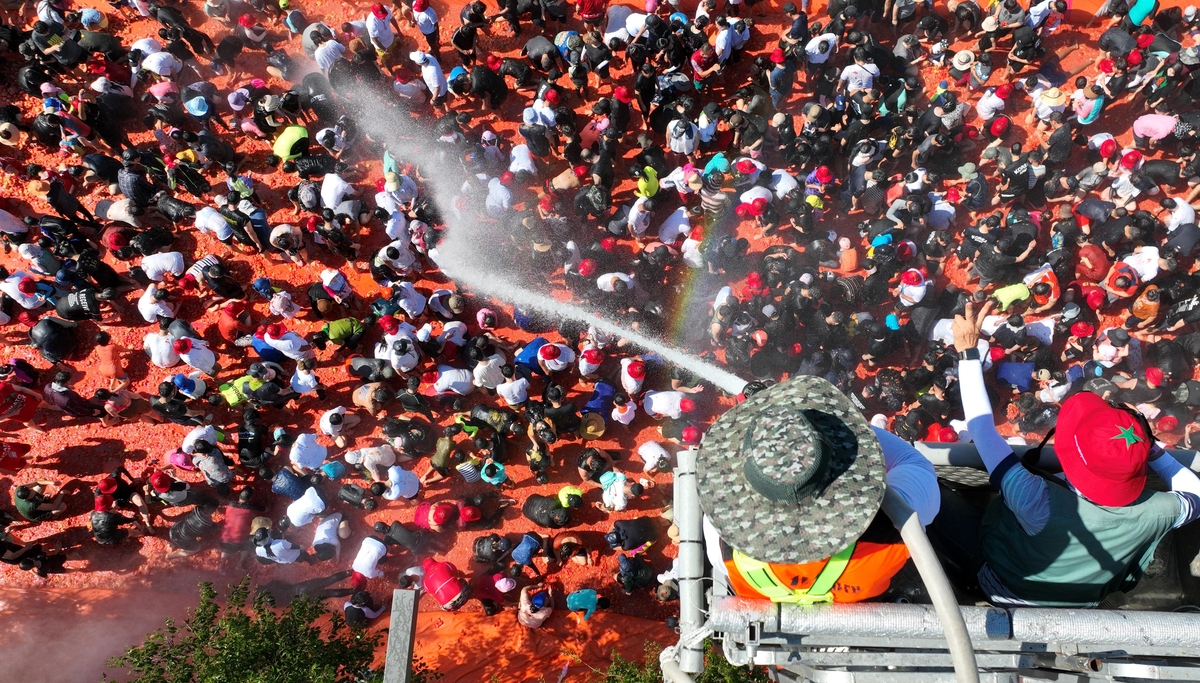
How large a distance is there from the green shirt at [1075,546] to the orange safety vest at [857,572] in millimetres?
1035

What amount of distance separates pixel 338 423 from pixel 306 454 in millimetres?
609

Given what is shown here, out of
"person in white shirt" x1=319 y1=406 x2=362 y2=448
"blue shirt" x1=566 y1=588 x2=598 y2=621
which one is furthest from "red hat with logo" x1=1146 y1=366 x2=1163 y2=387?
"person in white shirt" x1=319 y1=406 x2=362 y2=448

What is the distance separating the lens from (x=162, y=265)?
10250mm

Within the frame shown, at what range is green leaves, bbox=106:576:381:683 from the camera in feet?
20.0

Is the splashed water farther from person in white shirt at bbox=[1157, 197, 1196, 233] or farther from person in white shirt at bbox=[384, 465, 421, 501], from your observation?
person in white shirt at bbox=[1157, 197, 1196, 233]

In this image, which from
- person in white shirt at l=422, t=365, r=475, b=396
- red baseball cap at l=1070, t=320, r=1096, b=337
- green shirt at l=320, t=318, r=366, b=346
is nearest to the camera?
red baseball cap at l=1070, t=320, r=1096, b=337

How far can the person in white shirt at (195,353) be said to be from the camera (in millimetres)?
9094

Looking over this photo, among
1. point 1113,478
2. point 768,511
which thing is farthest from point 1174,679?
point 768,511

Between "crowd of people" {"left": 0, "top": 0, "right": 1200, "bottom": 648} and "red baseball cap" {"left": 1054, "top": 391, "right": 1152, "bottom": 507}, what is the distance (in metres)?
4.82

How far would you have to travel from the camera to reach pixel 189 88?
37.4ft

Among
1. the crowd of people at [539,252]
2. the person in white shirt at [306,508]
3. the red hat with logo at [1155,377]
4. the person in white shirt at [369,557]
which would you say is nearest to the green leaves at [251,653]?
the crowd of people at [539,252]

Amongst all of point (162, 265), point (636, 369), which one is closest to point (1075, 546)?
point (636, 369)

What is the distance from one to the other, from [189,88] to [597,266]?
26.1 ft

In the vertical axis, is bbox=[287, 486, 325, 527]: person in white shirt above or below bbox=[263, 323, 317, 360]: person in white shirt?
below
